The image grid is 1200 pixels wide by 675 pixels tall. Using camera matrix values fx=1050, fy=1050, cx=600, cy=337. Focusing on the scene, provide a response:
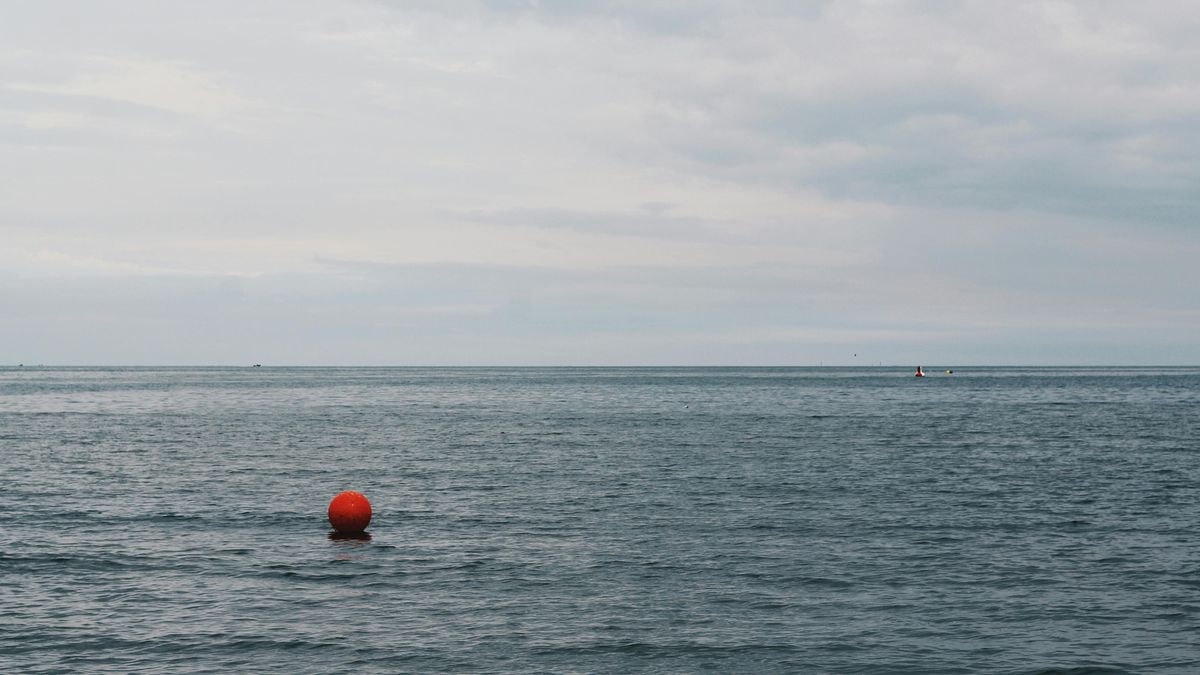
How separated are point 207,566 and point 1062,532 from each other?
2508cm

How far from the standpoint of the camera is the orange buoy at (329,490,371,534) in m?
31.3

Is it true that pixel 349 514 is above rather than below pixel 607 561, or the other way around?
above

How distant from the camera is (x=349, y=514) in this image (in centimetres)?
3134

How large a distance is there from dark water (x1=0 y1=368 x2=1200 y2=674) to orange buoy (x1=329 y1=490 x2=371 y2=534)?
0.69 meters

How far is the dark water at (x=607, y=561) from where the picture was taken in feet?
65.2

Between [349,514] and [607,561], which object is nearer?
[607,561]

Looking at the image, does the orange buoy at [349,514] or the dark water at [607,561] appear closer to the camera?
the dark water at [607,561]

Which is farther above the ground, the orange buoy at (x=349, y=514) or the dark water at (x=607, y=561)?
the orange buoy at (x=349, y=514)

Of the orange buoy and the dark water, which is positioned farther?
the orange buoy

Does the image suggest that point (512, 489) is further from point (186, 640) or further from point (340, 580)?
point (186, 640)

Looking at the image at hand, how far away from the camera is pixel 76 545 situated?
30.1m

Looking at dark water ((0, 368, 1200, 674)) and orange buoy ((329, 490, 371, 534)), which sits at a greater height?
orange buoy ((329, 490, 371, 534))

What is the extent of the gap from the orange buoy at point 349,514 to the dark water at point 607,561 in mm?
690

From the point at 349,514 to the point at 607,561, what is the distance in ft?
27.4
